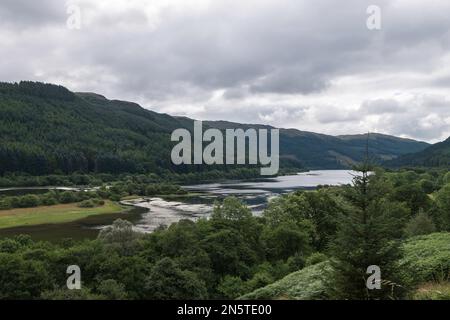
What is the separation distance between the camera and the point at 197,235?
51188 mm

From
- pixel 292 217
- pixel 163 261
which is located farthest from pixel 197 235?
pixel 292 217

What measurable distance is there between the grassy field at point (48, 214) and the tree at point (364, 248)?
83.7 metres

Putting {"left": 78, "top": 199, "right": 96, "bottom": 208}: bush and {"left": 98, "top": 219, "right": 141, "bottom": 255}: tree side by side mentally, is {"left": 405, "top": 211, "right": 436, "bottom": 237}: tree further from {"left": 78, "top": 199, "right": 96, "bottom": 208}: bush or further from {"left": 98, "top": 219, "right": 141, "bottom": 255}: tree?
{"left": 78, "top": 199, "right": 96, "bottom": 208}: bush

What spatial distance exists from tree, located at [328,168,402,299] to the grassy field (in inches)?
3297

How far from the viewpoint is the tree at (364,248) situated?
13.8m

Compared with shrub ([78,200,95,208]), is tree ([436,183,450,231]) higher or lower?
higher

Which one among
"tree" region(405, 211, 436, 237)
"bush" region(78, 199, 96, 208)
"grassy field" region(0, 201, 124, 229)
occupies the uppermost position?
"tree" region(405, 211, 436, 237)

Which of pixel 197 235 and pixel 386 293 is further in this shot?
pixel 197 235

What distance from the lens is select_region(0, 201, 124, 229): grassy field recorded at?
292 feet

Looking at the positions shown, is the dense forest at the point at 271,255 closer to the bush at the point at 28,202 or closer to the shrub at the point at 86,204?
the shrub at the point at 86,204

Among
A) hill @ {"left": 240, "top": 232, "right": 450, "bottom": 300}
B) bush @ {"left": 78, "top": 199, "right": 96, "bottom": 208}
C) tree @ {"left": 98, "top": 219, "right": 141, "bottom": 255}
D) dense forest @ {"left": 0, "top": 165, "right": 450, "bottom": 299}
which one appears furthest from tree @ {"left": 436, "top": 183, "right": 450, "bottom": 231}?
bush @ {"left": 78, "top": 199, "right": 96, "bottom": 208}

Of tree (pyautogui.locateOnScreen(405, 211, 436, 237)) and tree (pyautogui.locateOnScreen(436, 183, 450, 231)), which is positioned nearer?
tree (pyautogui.locateOnScreen(405, 211, 436, 237))
